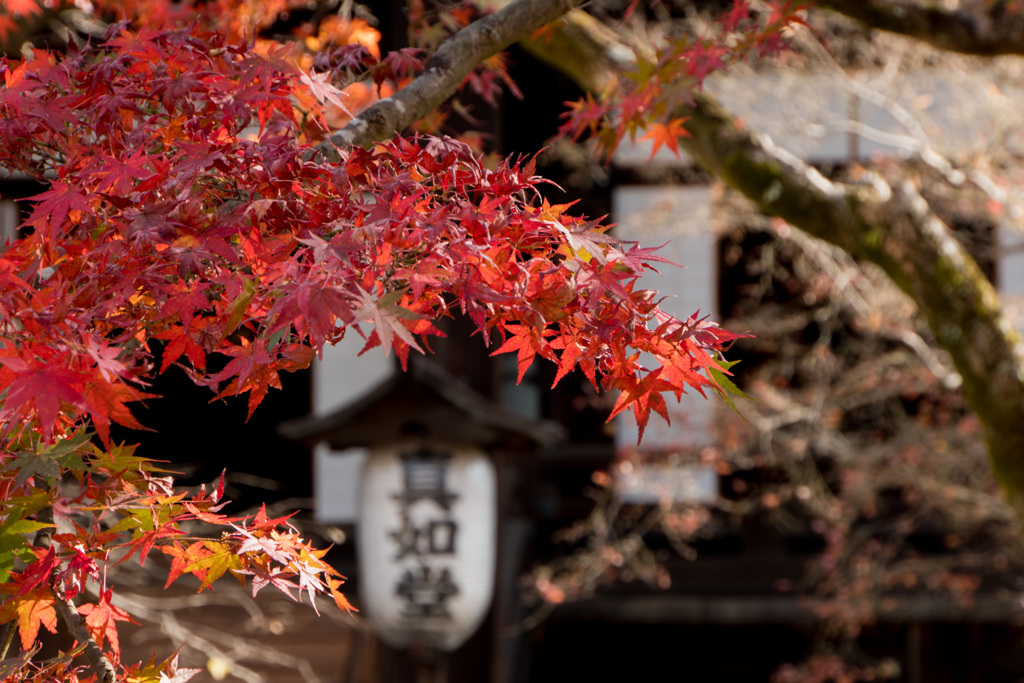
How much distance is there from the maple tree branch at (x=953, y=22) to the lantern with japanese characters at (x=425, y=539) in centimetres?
254

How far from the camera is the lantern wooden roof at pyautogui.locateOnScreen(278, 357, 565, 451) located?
451cm

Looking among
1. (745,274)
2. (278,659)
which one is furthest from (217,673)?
(745,274)

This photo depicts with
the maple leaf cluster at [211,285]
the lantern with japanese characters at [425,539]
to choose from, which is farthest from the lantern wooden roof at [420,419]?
the maple leaf cluster at [211,285]

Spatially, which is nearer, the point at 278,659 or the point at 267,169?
the point at 267,169

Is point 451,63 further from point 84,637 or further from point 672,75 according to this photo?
point 84,637

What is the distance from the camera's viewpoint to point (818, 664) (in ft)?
20.1

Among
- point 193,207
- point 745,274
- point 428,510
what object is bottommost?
point 428,510

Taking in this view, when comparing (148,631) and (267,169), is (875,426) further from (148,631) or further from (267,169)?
(267,169)

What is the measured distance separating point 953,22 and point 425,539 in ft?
10.1

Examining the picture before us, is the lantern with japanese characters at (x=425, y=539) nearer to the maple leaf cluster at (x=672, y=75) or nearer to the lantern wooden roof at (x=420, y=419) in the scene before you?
the lantern wooden roof at (x=420, y=419)

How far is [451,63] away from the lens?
6.61 ft

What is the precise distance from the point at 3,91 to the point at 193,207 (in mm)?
461

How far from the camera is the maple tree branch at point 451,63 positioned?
193 centimetres

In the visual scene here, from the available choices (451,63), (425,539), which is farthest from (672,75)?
(425,539)
